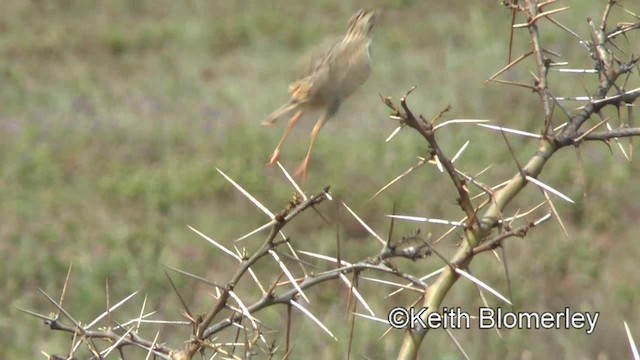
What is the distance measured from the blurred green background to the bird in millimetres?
2862

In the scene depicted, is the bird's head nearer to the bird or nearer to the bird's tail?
the bird

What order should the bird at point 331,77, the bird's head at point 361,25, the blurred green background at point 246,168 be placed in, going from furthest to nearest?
the blurred green background at point 246,168 → the bird's head at point 361,25 → the bird at point 331,77

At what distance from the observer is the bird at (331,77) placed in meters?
1.92

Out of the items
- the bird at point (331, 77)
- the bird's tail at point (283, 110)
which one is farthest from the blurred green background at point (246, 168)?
the bird at point (331, 77)

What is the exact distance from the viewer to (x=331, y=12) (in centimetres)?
1672

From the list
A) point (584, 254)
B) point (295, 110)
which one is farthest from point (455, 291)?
point (295, 110)

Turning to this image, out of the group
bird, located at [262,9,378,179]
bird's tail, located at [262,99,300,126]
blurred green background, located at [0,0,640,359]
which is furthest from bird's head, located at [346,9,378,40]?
blurred green background, located at [0,0,640,359]

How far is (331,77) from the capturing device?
1.96 metres

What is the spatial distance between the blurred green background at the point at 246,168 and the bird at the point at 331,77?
2862mm

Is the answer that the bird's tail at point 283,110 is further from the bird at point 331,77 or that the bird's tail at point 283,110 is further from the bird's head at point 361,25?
the bird's head at point 361,25

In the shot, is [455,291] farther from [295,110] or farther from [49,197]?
[295,110]

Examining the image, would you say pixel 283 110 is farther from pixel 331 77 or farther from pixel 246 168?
pixel 246 168

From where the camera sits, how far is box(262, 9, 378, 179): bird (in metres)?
1.92

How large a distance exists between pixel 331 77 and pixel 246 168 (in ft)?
27.3
